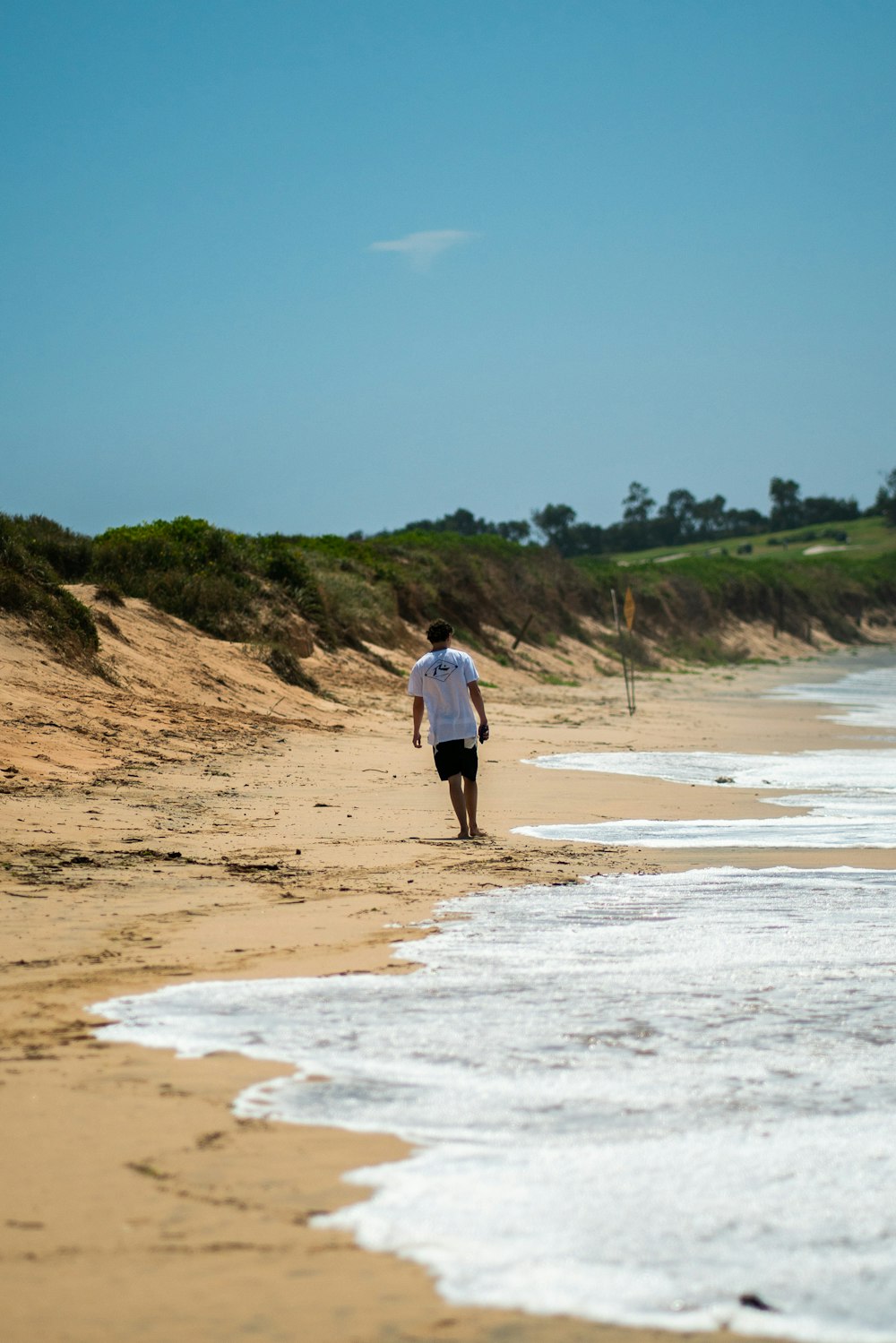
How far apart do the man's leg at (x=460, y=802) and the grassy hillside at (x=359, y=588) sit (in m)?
6.50

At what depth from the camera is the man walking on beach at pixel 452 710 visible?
8.43 metres

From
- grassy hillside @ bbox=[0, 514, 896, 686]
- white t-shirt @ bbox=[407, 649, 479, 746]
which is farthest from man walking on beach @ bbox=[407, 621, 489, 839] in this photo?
grassy hillside @ bbox=[0, 514, 896, 686]

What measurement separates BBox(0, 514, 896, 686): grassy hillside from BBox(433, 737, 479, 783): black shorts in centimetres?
620

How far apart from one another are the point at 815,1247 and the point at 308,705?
528 inches

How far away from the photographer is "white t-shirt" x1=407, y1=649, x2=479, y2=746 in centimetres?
870

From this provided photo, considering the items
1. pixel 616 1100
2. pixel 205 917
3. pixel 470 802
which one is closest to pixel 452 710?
pixel 470 802

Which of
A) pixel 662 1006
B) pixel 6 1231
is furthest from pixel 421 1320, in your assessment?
pixel 662 1006

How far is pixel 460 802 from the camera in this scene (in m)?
8.22

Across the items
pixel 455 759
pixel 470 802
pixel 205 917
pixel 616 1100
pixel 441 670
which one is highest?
pixel 441 670

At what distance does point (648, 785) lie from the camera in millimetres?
11133

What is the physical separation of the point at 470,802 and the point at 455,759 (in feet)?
1.23

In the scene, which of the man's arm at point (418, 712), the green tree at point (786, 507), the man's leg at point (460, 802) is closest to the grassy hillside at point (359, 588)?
the man's arm at point (418, 712)

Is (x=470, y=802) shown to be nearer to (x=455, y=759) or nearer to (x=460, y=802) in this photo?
(x=460, y=802)

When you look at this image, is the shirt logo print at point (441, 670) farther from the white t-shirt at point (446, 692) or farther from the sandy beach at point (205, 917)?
the sandy beach at point (205, 917)
